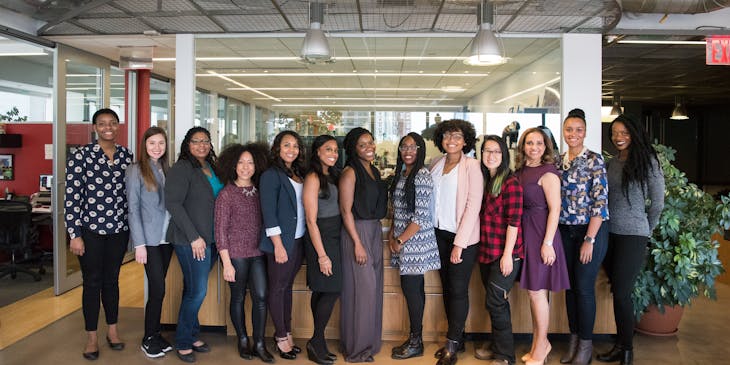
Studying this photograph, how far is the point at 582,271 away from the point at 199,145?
2821 mm

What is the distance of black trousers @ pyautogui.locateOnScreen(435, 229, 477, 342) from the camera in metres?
3.57

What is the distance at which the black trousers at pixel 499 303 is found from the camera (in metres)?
3.51

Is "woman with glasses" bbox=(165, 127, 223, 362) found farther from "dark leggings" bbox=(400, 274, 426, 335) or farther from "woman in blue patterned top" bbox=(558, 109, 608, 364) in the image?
"woman in blue patterned top" bbox=(558, 109, 608, 364)

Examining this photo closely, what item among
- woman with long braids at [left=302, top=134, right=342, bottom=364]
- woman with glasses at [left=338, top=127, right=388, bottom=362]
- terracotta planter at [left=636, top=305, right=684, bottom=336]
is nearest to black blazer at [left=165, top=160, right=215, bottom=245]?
woman with long braids at [left=302, top=134, right=342, bottom=364]

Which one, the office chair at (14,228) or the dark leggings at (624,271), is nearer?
the dark leggings at (624,271)

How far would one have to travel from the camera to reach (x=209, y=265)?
3791mm

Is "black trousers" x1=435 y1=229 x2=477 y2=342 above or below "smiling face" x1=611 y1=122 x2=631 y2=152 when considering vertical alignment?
below

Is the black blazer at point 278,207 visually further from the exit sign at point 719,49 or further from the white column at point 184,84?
the exit sign at point 719,49

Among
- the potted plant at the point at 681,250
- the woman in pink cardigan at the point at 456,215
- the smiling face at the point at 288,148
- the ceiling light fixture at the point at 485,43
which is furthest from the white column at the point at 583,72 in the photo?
the smiling face at the point at 288,148

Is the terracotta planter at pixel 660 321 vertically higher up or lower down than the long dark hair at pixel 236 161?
lower down

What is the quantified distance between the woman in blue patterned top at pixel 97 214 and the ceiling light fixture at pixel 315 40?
1.51 metres

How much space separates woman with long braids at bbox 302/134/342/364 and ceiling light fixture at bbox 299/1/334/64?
798mm

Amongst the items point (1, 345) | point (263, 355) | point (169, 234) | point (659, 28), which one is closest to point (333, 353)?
point (263, 355)

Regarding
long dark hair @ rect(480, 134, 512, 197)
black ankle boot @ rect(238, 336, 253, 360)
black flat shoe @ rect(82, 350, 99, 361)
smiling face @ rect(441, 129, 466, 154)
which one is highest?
smiling face @ rect(441, 129, 466, 154)
